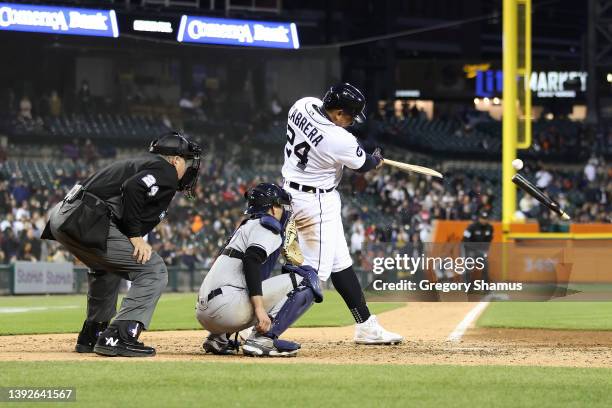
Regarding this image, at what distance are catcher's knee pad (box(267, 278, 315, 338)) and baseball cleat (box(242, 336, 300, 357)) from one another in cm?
6

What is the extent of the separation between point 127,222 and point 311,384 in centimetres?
198

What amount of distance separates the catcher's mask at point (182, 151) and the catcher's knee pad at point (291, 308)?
1068 millimetres

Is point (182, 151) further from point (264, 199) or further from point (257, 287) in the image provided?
point (257, 287)

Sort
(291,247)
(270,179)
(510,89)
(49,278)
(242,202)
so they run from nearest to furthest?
(291,247) → (510,89) → (49,278) → (242,202) → (270,179)

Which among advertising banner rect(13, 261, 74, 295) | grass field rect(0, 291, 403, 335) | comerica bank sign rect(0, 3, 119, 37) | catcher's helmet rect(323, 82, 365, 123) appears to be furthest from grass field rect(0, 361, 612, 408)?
comerica bank sign rect(0, 3, 119, 37)

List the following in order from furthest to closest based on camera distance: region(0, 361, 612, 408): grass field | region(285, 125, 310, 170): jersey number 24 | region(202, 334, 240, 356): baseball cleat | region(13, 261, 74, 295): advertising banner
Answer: region(13, 261, 74, 295): advertising banner → region(285, 125, 310, 170): jersey number 24 → region(202, 334, 240, 356): baseball cleat → region(0, 361, 612, 408): grass field

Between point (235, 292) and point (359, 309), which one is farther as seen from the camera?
point (359, 309)

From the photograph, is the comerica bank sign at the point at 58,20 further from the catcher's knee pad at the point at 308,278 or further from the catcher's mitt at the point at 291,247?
the catcher's knee pad at the point at 308,278

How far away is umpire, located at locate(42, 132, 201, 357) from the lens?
7617mm

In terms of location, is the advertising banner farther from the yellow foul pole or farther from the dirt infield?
the dirt infield

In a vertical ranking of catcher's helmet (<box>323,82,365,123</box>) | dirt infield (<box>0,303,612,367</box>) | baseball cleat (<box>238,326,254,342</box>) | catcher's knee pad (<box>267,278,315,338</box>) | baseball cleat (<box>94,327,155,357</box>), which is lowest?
dirt infield (<box>0,303,612,367</box>)

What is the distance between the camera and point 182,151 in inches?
309

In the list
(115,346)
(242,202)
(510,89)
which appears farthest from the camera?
(242,202)

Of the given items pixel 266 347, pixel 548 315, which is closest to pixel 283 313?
pixel 266 347
